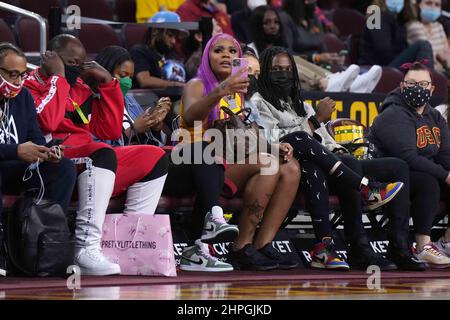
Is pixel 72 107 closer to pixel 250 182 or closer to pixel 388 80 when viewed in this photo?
pixel 250 182

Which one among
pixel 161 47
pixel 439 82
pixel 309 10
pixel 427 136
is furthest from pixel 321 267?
pixel 309 10

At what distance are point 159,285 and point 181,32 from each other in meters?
4.12

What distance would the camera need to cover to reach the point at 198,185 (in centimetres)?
669

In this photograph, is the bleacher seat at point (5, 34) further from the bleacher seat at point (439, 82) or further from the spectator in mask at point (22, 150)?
the bleacher seat at point (439, 82)

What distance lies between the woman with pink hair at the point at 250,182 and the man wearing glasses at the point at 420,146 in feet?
3.31

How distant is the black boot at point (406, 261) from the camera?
7301mm

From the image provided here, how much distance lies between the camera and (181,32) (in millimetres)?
9711

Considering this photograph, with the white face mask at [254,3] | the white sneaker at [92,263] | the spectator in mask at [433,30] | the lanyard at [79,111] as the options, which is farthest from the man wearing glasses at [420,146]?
the spectator in mask at [433,30]

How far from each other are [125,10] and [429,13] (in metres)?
3.23

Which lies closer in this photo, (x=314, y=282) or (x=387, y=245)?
(x=314, y=282)
